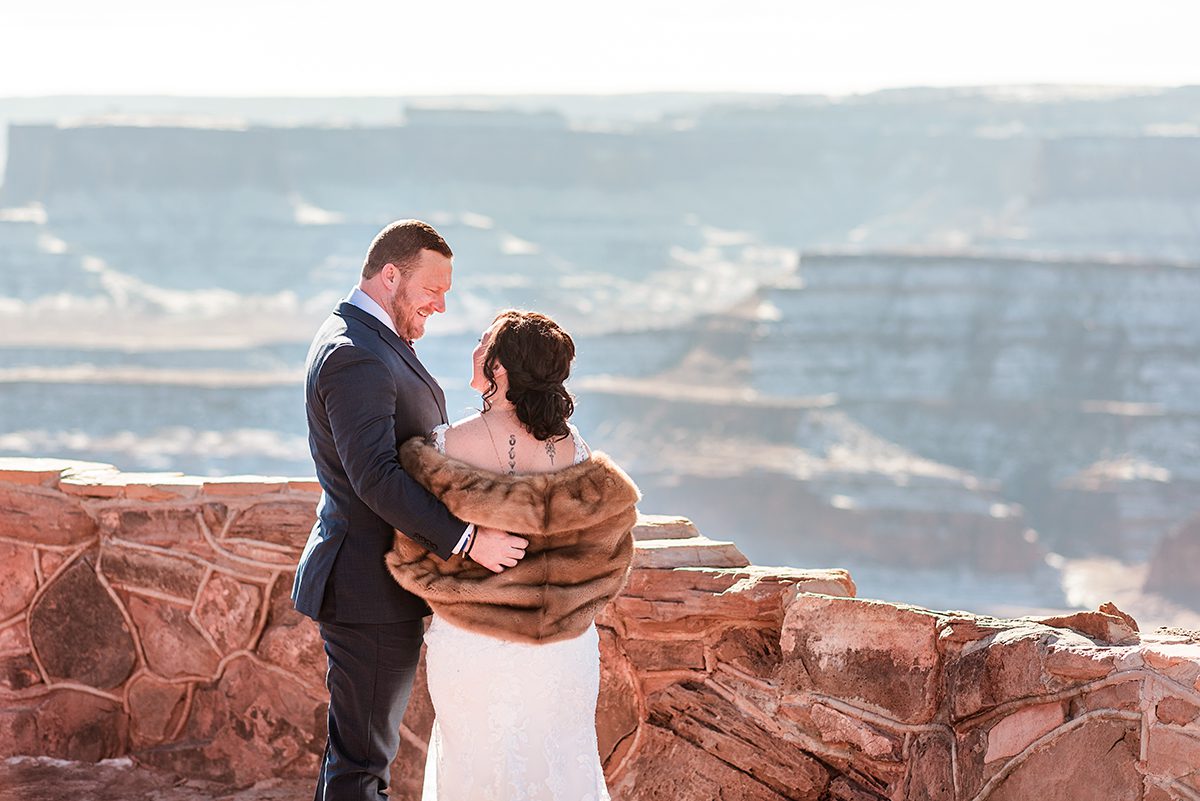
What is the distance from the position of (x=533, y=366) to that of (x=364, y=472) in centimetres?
34

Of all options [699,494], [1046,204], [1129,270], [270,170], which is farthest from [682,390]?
[270,170]

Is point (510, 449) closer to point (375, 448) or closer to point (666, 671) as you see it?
point (375, 448)

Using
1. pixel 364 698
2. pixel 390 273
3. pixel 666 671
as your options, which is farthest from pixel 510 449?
pixel 666 671

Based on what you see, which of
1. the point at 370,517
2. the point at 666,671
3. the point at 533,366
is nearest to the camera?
the point at 533,366

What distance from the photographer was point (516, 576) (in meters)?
2.78

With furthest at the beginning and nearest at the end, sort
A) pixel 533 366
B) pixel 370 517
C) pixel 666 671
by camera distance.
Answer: pixel 666 671 < pixel 370 517 < pixel 533 366

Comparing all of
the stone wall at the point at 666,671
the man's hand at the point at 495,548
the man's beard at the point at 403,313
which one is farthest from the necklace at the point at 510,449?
the stone wall at the point at 666,671

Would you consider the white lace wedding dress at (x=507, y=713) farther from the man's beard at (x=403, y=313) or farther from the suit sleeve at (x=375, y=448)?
the man's beard at (x=403, y=313)

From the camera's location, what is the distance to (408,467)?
2787mm

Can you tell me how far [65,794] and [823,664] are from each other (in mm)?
1890

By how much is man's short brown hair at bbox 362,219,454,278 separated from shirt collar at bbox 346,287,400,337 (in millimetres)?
41

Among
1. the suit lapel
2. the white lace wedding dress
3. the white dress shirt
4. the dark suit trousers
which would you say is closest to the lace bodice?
the white lace wedding dress

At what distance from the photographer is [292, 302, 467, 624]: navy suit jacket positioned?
107 inches

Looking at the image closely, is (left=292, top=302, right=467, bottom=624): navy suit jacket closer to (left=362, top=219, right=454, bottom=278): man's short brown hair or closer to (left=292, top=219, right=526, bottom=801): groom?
(left=292, top=219, right=526, bottom=801): groom
